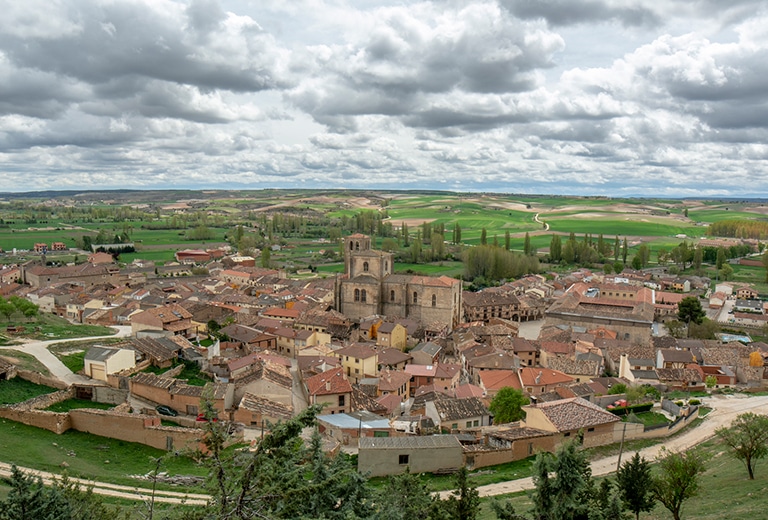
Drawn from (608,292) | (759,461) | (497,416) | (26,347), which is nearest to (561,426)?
(497,416)

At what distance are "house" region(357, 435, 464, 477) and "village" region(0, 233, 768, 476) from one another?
0.06m

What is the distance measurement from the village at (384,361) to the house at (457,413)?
0.24 feet

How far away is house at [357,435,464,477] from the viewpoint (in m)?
20.0

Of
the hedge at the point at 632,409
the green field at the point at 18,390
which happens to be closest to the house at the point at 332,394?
the green field at the point at 18,390

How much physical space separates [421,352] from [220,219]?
143m

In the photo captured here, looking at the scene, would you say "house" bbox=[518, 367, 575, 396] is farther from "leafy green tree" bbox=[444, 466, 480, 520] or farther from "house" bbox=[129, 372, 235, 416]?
"leafy green tree" bbox=[444, 466, 480, 520]

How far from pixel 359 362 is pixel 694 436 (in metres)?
19.6

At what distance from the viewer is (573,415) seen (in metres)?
23.5

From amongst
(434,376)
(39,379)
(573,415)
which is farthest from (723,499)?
(39,379)

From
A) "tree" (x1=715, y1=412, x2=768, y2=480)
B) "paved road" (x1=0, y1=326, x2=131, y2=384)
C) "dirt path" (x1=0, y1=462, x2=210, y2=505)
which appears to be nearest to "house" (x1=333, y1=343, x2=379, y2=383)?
"paved road" (x1=0, y1=326, x2=131, y2=384)

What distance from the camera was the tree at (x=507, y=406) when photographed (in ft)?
86.8

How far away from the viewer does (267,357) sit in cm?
3503

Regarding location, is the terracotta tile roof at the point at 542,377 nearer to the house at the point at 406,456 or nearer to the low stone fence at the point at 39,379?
the house at the point at 406,456

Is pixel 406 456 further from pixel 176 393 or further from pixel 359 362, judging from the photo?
pixel 359 362
